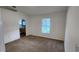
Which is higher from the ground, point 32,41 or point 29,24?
point 29,24

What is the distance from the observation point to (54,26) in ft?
11.2

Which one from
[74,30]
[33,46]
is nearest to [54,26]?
[33,46]

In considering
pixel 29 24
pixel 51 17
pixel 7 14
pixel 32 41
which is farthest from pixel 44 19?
pixel 7 14

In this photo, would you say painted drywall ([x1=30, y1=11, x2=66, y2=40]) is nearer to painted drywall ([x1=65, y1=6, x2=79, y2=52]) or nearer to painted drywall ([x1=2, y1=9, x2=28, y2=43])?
painted drywall ([x1=2, y1=9, x2=28, y2=43])

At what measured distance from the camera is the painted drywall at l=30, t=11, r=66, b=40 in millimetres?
3105

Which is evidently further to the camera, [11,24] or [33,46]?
[11,24]

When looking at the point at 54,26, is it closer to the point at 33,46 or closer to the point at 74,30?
the point at 33,46

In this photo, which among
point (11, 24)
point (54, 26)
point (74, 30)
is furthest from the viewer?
point (54, 26)

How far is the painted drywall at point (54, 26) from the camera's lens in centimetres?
311

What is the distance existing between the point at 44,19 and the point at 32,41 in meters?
1.14

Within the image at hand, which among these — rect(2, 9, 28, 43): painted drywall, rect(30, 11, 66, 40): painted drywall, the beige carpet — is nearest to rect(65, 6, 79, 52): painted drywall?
the beige carpet
